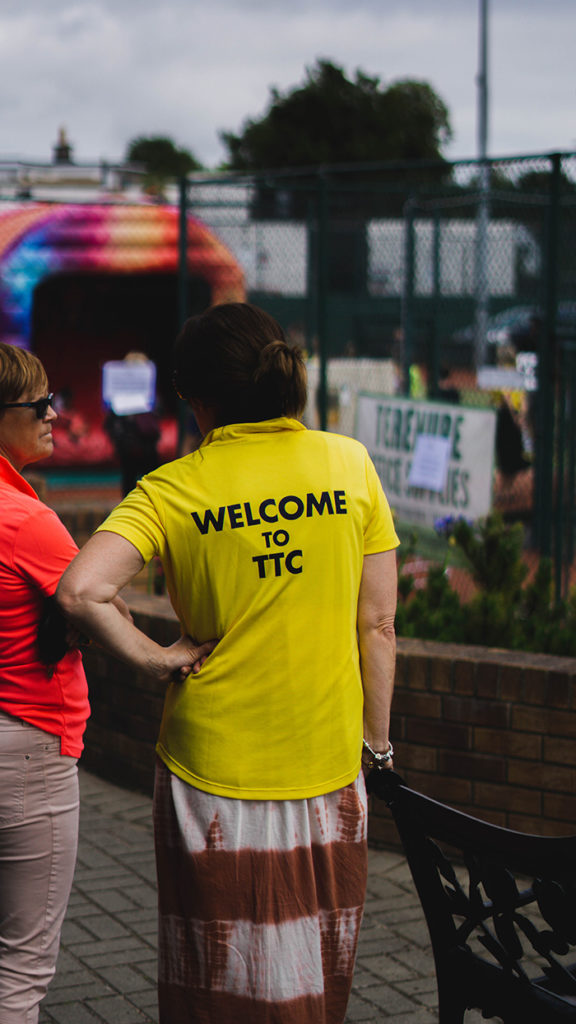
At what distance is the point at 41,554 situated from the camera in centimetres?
262

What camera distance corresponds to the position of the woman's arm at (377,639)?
2.56m

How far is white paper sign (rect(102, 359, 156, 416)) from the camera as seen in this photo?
1082cm

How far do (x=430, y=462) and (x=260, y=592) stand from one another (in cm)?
494

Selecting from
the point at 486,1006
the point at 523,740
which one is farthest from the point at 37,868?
the point at 523,740

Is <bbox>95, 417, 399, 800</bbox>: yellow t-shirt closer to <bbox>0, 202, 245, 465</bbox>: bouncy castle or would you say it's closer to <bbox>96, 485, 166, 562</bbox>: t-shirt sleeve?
<bbox>96, 485, 166, 562</bbox>: t-shirt sleeve

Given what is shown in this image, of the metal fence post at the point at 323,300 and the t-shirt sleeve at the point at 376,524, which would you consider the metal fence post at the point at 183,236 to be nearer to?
the metal fence post at the point at 323,300

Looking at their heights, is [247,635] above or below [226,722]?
above

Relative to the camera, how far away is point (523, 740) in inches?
171

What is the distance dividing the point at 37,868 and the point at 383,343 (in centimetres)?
991

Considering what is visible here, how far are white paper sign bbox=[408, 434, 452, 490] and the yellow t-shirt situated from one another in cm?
471

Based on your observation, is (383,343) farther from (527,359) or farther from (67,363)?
(67,363)

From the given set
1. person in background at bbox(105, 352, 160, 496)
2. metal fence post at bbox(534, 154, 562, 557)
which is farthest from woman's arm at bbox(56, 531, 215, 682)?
person in background at bbox(105, 352, 160, 496)

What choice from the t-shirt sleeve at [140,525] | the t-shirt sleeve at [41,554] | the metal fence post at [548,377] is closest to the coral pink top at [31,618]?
the t-shirt sleeve at [41,554]

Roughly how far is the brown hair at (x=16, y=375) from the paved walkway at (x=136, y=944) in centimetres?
180
